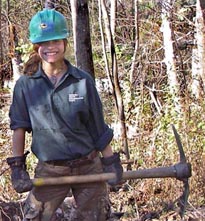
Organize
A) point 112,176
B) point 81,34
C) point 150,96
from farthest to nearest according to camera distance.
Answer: point 150,96
point 81,34
point 112,176

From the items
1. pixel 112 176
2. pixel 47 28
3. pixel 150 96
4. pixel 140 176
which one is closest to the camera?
pixel 47 28

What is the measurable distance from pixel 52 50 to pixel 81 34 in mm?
1960

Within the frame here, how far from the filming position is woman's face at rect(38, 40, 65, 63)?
3441 mm

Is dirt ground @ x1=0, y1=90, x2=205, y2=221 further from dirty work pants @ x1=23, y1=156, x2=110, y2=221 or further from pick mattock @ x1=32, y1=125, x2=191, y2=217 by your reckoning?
dirty work pants @ x1=23, y1=156, x2=110, y2=221

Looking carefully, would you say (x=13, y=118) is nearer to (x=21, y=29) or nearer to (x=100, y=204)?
(x=100, y=204)

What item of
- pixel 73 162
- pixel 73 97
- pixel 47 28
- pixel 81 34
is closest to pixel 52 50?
pixel 47 28

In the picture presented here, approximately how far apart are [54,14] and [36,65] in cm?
37

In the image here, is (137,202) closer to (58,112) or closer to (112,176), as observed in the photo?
(112,176)

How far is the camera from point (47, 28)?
342 centimetres

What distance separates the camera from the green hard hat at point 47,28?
3.43m

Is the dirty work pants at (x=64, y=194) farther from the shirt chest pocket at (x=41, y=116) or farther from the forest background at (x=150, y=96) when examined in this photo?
the forest background at (x=150, y=96)

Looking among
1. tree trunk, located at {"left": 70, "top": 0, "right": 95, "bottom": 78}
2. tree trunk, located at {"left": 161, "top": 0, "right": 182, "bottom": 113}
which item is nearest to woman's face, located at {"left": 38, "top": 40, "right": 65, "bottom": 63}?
tree trunk, located at {"left": 70, "top": 0, "right": 95, "bottom": 78}

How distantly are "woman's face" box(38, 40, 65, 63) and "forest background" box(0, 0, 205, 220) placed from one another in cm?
189

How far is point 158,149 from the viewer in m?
5.90
